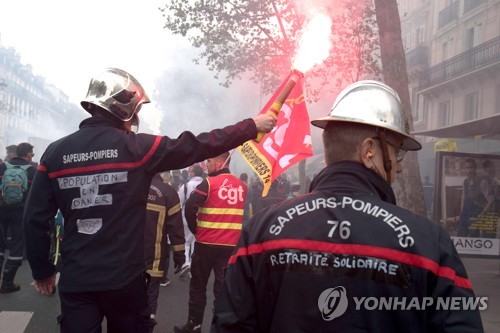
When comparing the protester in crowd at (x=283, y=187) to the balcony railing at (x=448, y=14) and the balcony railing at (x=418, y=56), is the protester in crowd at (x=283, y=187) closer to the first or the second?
the balcony railing at (x=448, y=14)

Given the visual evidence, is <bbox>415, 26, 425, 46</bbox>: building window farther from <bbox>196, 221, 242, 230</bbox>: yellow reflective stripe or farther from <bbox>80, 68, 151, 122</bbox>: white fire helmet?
<bbox>80, 68, 151, 122</bbox>: white fire helmet

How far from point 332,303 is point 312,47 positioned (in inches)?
98.9

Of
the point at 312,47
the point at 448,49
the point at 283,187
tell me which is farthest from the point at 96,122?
the point at 448,49

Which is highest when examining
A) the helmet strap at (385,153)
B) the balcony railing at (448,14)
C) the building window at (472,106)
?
the balcony railing at (448,14)

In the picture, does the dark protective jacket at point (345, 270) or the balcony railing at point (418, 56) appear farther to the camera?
the balcony railing at point (418, 56)

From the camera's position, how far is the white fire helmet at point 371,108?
181 centimetres

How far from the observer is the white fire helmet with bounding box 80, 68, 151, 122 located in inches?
120

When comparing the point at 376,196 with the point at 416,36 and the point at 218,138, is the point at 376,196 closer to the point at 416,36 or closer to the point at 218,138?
the point at 218,138

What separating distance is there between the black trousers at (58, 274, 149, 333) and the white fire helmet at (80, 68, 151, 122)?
3.30 ft

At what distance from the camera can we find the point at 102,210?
9.07 ft

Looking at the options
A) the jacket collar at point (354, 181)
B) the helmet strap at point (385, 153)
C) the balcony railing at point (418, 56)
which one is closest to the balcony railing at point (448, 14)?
the balcony railing at point (418, 56)

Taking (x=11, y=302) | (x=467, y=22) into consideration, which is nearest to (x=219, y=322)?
(x=11, y=302)

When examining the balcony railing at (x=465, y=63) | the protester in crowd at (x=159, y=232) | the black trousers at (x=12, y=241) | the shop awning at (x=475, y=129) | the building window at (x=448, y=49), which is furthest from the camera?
the building window at (x=448, y=49)

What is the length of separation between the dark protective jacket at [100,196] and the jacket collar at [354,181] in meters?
1.29
